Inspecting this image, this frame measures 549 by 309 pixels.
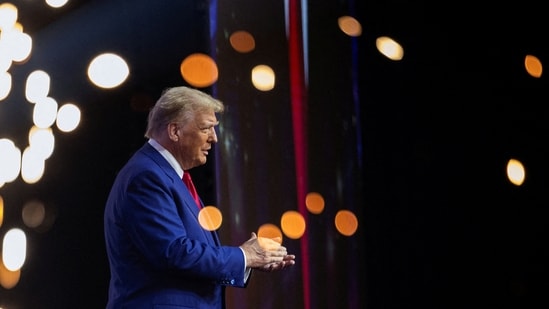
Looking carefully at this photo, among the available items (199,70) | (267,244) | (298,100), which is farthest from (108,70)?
(267,244)

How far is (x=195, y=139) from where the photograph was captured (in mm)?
1614

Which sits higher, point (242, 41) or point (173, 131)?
point (242, 41)

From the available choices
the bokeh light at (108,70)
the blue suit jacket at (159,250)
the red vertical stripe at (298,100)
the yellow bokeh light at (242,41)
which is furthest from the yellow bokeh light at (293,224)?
the blue suit jacket at (159,250)

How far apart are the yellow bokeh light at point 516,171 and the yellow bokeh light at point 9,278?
1505 millimetres

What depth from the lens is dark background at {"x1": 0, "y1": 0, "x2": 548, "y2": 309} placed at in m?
2.17

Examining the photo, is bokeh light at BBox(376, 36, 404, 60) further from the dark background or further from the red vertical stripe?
the red vertical stripe

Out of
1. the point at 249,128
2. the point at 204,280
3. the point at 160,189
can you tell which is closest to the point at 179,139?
the point at 160,189

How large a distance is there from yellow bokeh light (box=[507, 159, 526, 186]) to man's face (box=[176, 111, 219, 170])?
36.9 inches

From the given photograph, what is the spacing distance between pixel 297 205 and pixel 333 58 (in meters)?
0.45

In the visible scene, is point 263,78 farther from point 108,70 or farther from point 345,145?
point 108,70

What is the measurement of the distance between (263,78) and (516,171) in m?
0.77

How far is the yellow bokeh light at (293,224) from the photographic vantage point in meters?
2.30

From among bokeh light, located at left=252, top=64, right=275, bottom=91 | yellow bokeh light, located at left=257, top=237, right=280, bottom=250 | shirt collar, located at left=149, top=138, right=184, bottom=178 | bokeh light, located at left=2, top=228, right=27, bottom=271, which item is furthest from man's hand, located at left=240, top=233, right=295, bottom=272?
bokeh light, located at left=2, top=228, right=27, bottom=271

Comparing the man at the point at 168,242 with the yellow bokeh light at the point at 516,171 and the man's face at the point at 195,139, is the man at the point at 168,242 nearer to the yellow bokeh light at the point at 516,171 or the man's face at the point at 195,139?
the man's face at the point at 195,139
